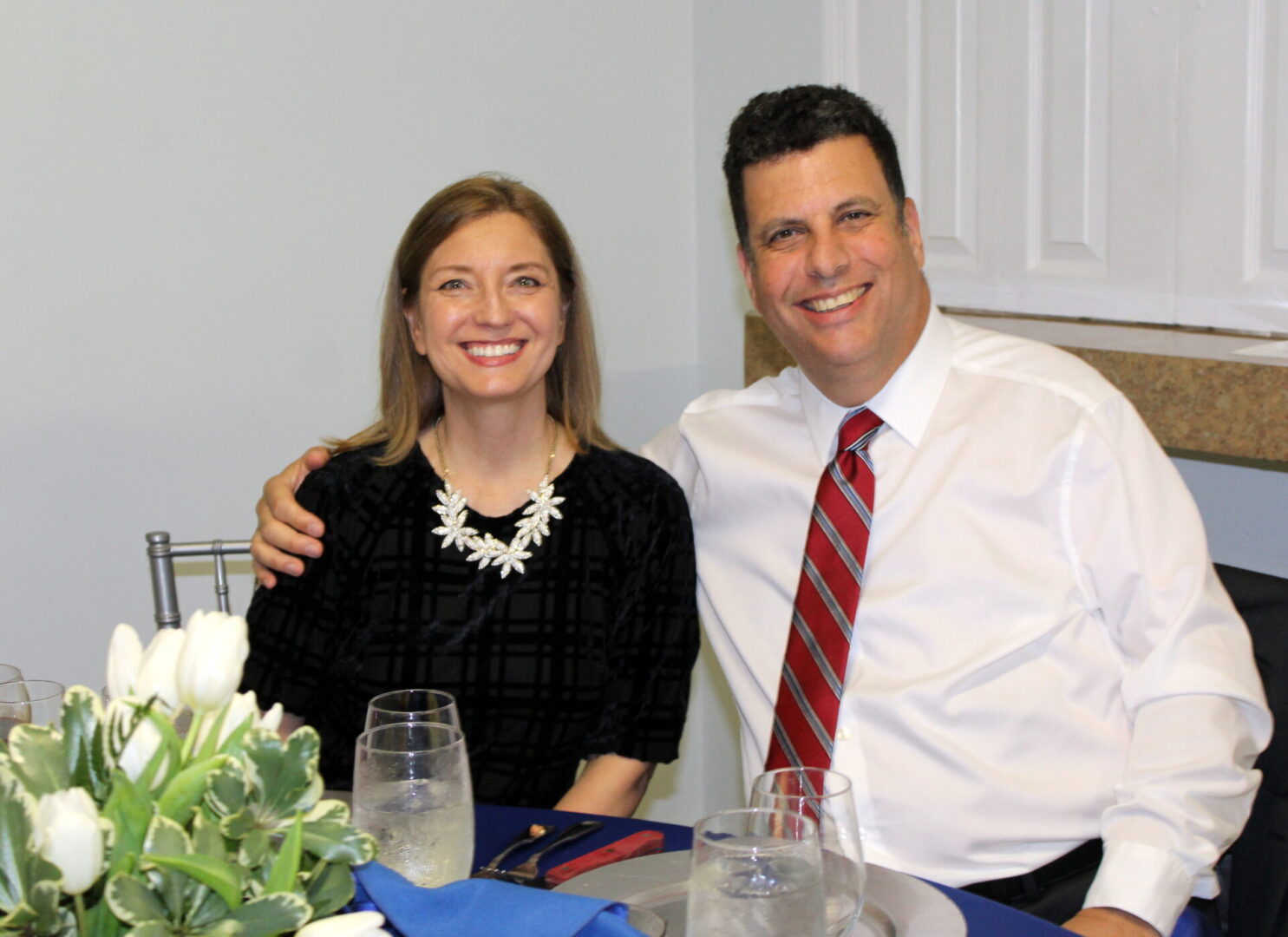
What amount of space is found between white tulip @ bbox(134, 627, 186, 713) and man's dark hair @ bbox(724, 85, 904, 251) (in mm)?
1202

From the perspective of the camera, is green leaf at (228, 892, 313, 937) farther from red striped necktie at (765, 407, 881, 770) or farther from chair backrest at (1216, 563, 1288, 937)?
chair backrest at (1216, 563, 1288, 937)

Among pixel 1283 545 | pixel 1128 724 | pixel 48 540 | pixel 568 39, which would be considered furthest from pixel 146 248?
pixel 1283 545

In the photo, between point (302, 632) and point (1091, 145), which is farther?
point (1091, 145)

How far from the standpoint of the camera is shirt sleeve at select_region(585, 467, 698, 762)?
1805 mm

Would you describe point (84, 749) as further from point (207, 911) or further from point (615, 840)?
point (615, 840)

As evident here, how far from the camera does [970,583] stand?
1667mm

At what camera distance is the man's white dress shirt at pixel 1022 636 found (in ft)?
4.95

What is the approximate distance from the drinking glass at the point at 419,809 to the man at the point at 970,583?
70 cm

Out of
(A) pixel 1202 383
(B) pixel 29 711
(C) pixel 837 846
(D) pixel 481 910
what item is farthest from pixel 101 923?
(A) pixel 1202 383

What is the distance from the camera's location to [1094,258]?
8.12 feet

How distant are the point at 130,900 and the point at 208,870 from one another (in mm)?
41

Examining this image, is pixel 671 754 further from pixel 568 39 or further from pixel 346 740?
pixel 568 39

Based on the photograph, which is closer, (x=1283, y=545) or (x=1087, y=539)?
(x=1087, y=539)

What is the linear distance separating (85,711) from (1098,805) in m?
1.21
